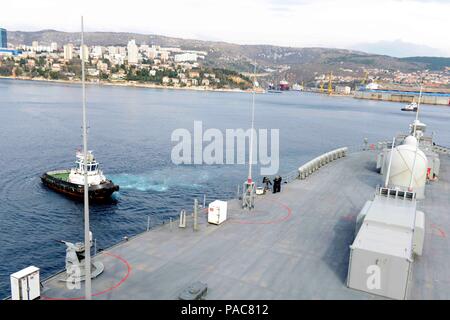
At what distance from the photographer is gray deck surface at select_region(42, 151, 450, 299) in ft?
52.9

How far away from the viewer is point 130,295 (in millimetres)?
15180

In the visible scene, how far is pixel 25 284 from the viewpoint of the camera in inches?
557

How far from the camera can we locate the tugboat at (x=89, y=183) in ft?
144

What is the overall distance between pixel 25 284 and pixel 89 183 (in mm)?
31379

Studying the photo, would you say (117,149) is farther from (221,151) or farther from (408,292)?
(408,292)

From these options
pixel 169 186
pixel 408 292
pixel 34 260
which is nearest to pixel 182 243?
pixel 408 292

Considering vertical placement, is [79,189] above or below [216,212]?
below

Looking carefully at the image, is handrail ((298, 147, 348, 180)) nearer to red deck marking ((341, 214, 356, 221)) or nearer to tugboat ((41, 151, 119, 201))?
red deck marking ((341, 214, 356, 221))

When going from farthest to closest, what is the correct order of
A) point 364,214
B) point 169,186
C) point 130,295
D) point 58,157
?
point 58,157
point 169,186
point 364,214
point 130,295

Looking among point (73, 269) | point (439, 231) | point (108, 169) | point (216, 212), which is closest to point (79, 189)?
point (108, 169)

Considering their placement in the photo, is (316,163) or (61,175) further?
(61,175)

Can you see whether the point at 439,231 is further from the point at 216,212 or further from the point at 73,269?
the point at 73,269

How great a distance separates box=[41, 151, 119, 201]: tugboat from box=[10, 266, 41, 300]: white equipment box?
29.9 m

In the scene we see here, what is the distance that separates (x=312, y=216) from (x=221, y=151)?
5141cm
